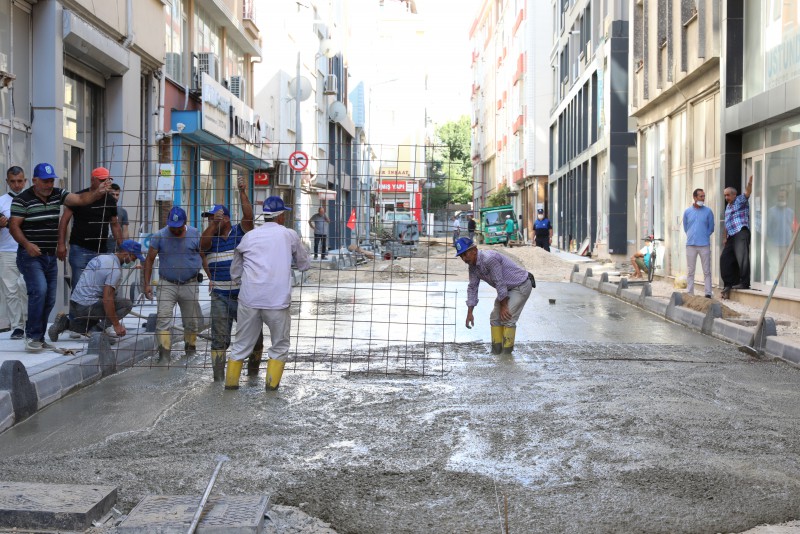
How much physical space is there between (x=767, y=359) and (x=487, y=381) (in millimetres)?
3437

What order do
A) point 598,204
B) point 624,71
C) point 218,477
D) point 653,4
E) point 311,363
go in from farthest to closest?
point 598,204, point 624,71, point 653,4, point 311,363, point 218,477

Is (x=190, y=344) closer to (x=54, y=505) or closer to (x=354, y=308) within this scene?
(x=354, y=308)

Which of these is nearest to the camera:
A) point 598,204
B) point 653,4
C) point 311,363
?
point 311,363

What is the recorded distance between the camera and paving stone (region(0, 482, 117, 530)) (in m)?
4.62

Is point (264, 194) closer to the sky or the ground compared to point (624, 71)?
closer to the ground

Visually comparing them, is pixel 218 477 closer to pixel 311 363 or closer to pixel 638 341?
pixel 311 363

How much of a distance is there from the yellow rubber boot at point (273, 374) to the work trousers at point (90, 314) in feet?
8.46

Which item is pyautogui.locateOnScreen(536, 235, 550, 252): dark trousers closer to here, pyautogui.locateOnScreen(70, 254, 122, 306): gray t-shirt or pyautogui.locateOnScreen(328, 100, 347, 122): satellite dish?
pyautogui.locateOnScreen(328, 100, 347, 122): satellite dish

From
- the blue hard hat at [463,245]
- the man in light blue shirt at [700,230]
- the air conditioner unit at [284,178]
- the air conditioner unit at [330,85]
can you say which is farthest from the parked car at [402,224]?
the air conditioner unit at [284,178]

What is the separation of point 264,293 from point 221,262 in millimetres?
1248

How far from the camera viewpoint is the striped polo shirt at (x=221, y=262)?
9.50 m

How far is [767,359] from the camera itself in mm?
10531

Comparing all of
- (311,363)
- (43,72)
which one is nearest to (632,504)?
(311,363)

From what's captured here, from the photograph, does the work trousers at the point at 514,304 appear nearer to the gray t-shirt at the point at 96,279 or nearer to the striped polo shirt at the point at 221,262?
the striped polo shirt at the point at 221,262
